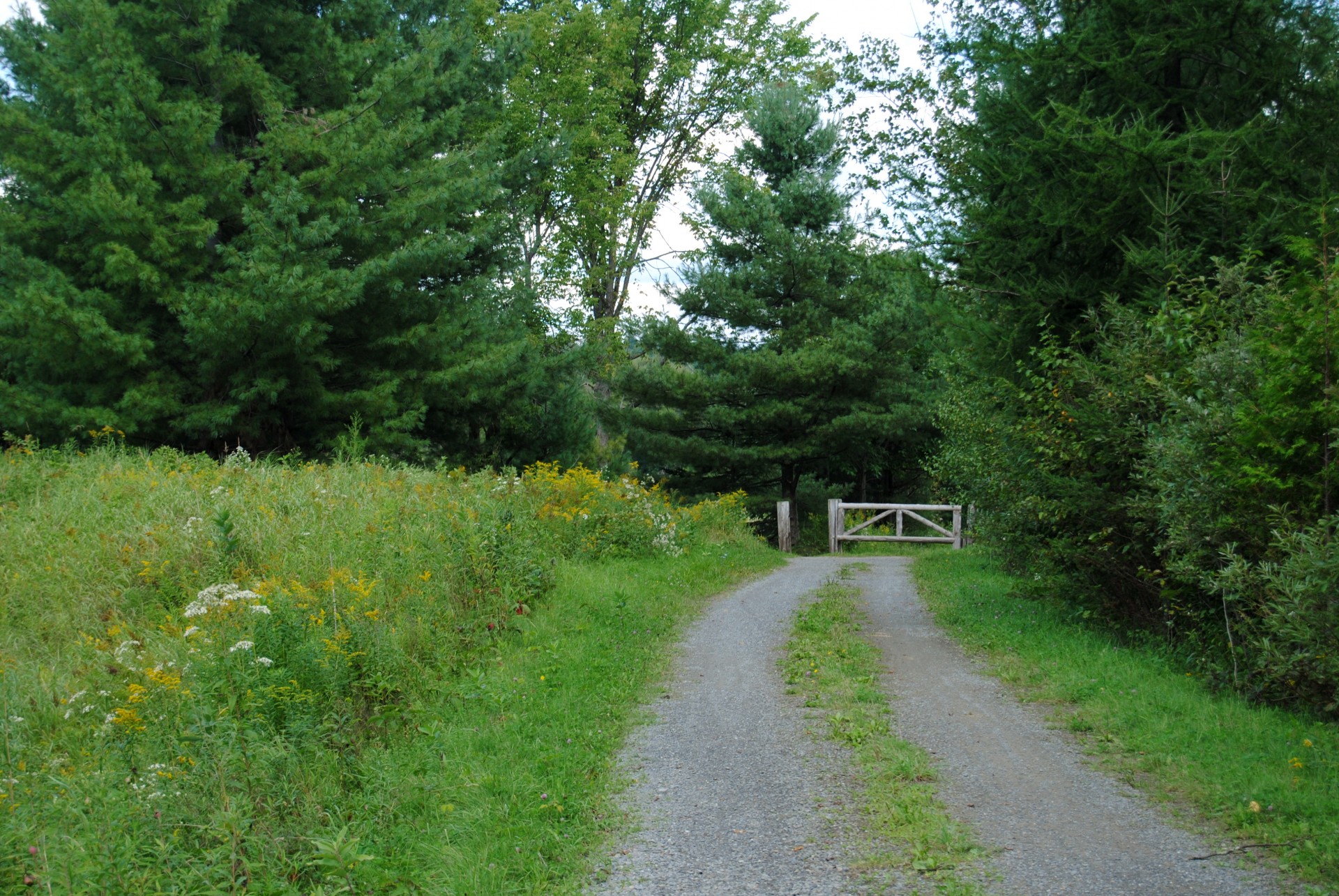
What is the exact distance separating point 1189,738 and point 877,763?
6.78ft

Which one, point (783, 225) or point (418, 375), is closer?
point (418, 375)

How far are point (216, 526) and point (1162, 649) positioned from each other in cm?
872

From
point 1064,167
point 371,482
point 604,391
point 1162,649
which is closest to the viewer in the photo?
point 1162,649

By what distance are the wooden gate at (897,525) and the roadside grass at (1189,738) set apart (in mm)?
13704

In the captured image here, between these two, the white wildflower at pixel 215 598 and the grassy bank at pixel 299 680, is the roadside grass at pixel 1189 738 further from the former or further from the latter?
the white wildflower at pixel 215 598

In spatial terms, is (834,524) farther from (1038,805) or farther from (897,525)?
(1038,805)

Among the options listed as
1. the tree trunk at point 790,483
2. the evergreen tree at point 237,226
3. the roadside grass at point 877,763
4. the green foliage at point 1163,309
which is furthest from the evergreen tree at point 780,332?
the roadside grass at point 877,763

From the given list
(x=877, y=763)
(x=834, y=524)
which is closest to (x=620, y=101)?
(x=834, y=524)

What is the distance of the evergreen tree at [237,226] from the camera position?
49.5 ft

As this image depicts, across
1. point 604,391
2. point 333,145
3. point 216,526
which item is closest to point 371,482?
point 216,526

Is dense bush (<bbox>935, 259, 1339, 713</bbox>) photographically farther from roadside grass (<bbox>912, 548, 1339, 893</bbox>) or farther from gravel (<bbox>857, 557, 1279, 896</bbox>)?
gravel (<bbox>857, 557, 1279, 896</bbox>)

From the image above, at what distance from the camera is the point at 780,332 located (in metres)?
27.2

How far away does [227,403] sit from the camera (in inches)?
649

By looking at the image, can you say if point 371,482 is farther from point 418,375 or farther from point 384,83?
point 384,83
